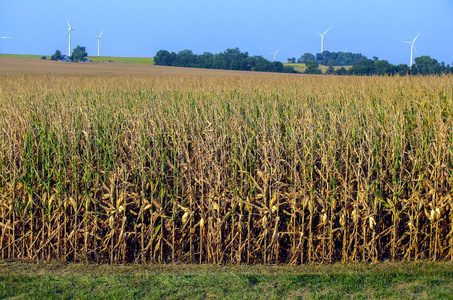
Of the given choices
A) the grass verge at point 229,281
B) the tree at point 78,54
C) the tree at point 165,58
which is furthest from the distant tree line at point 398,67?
the tree at point 78,54

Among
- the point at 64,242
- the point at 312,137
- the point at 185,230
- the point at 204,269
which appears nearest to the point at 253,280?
the point at 204,269

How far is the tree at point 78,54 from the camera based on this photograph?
60625 millimetres

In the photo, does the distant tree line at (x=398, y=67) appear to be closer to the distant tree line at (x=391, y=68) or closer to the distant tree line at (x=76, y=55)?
the distant tree line at (x=391, y=68)

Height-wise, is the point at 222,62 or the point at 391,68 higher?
the point at 222,62

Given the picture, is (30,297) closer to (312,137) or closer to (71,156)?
(71,156)

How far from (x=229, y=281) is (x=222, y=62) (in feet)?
168

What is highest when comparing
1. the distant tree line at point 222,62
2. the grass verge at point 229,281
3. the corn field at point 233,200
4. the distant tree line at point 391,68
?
the distant tree line at point 222,62

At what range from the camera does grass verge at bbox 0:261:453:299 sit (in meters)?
4.07

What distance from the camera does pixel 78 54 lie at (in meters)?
61.4

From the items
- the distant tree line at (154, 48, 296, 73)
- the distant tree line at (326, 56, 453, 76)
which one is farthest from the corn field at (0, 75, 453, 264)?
the distant tree line at (154, 48, 296, 73)

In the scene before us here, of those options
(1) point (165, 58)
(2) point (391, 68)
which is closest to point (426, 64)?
(2) point (391, 68)

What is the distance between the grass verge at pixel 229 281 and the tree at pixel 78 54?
194 ft

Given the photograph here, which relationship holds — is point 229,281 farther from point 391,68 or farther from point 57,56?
point 57,56

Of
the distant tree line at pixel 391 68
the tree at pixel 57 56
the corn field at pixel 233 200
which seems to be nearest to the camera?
the corn field at pixel 233 200
